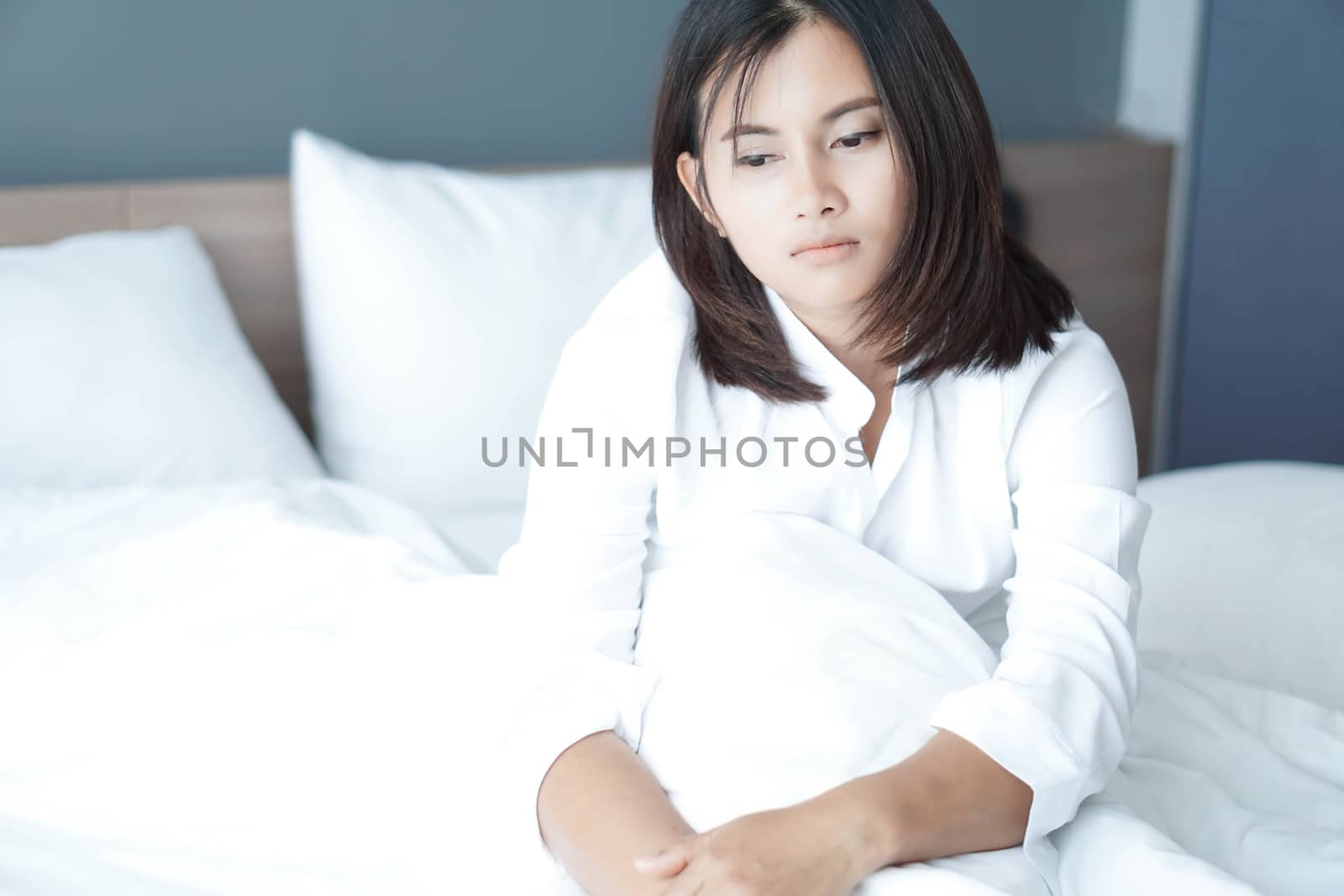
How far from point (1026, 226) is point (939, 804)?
1.64 m

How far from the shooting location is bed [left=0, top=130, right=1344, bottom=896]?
40.8 inches

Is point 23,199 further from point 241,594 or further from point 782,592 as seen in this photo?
point 782,592

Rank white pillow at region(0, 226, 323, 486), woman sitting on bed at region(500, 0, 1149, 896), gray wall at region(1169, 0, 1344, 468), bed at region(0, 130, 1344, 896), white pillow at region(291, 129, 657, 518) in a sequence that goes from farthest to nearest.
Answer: gray wall at region(1169, 0, 1344, 468)
white pillow at region(291, 129, 657, 518)
white pillow at region(0, 226, 323, 486)
bed at region(0, 130, 1344, 896)
woman sitting on bed at region(500, 0, 1149, 896)

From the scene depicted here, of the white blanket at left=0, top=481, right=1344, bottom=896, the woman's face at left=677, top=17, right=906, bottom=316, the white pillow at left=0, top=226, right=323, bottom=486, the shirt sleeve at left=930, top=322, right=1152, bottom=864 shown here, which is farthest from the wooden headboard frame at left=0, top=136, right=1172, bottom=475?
the shirt sleeve at left=930, top=322, right=1152, bottom=864

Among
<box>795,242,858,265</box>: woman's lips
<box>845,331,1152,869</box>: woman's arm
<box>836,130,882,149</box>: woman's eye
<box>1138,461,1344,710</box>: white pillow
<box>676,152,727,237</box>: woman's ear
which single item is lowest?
<box>1138,461,1344,710</box>: white pillow

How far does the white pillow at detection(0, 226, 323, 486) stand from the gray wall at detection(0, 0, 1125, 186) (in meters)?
0.25

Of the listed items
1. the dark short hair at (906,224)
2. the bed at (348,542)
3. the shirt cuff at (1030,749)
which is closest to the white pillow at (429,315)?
the bed at (348,542)

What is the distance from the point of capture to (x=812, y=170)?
995 mm

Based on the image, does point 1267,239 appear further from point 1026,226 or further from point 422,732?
point 422,732

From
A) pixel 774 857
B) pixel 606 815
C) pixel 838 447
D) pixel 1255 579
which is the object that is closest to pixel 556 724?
pixel 606 815

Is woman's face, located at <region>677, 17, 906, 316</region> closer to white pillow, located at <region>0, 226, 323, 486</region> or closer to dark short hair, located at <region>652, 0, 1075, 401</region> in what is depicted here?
dark short hair, located at <region>652, 0, 1075, 401</region>

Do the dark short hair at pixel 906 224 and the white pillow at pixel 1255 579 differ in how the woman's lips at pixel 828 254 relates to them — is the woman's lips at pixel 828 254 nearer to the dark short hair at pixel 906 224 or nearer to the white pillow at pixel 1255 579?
the dark short hair at pixel 906 224

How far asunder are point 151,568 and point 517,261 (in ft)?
2.37

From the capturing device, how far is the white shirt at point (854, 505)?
3.25ft
